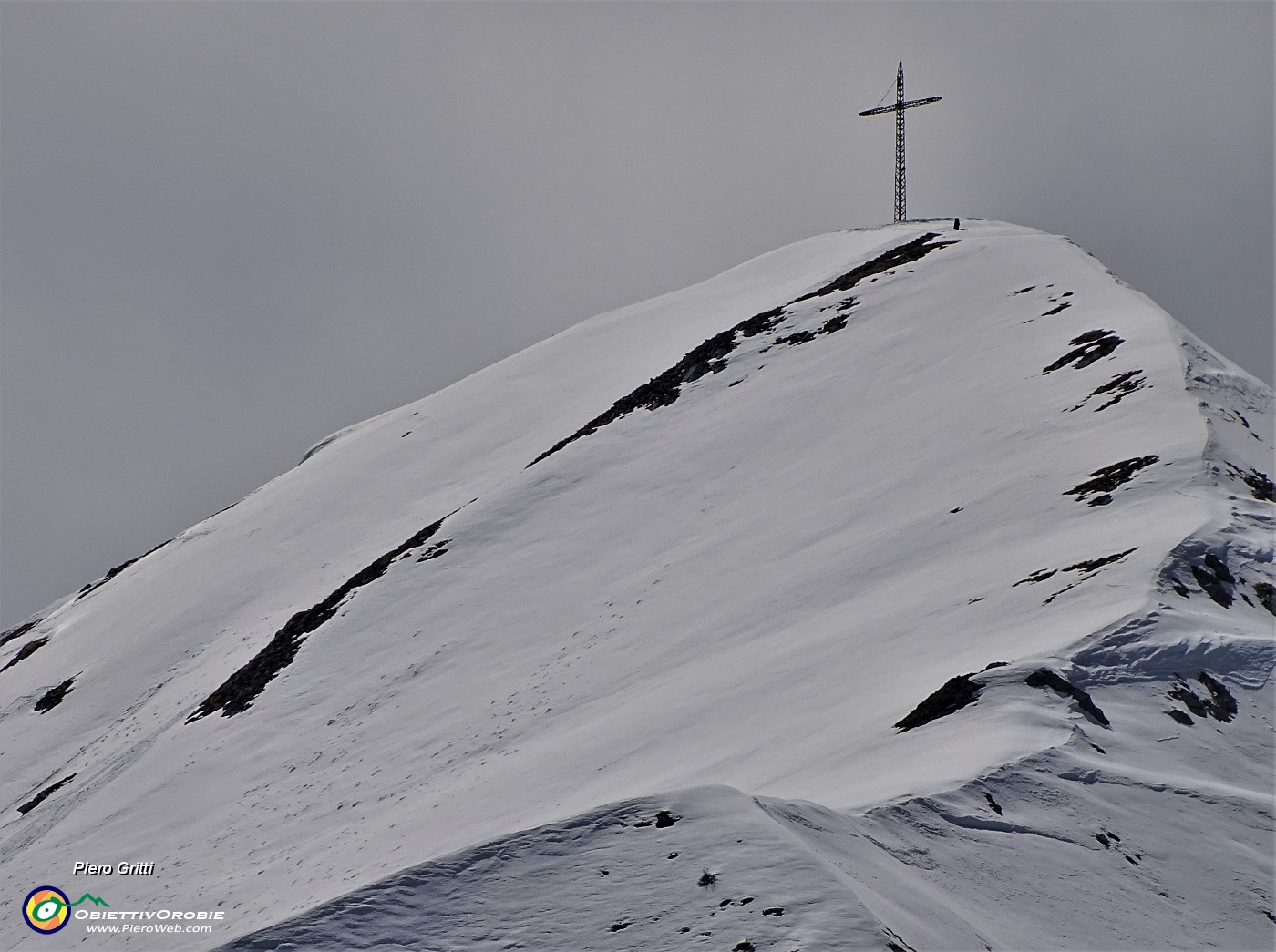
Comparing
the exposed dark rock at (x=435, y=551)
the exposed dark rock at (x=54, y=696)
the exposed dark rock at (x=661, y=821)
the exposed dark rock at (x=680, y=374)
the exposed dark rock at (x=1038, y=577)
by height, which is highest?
the exposed dark rock at (x=661, y=821)

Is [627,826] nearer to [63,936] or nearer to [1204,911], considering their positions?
[1204,911]

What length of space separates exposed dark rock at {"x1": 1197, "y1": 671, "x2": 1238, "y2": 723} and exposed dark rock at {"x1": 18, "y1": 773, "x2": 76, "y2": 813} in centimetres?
3380

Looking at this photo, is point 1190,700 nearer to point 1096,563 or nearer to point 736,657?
point 1096,563

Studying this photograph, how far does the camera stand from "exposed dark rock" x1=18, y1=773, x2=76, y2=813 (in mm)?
42281

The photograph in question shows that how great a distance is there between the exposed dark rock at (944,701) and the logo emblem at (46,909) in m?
18.5

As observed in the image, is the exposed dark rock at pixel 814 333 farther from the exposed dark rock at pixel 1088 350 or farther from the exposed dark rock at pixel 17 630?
the exposed dark rock at pixel 17 630

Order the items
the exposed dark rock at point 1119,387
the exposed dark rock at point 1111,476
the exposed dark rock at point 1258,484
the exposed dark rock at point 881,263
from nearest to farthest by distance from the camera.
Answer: the exposed dark rock at point 1258,484 < the exposed dark rock at point 1111,476 < the exposed dark rock at point 1119,387 < the exposed dark rock at point 881,263

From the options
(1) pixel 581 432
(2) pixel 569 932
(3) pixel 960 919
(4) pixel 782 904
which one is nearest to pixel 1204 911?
(3) pixel 960 919

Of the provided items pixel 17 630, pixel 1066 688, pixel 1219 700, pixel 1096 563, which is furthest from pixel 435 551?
pixel 17 630

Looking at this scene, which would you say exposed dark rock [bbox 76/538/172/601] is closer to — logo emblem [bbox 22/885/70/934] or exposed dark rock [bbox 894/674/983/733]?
logo emblem [bbox 22/885/70/934]

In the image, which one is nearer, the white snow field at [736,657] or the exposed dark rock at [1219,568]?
the white snow field at [736,657]

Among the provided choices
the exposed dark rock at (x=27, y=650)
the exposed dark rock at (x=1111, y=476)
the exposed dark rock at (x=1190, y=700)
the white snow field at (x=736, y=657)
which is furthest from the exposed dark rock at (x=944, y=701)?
the exposed dark rock at (x=27, y=650)

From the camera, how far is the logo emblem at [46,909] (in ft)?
99.1

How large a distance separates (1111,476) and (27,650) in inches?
1829
